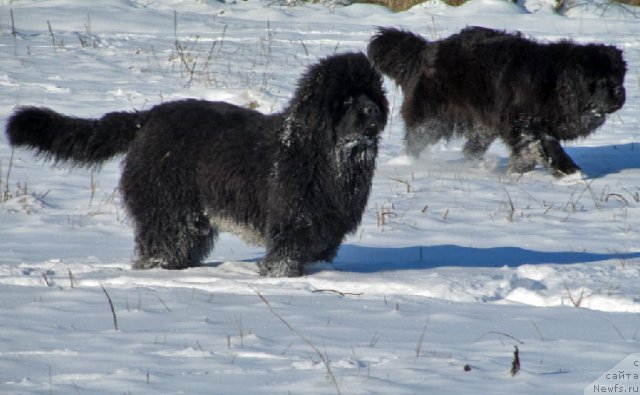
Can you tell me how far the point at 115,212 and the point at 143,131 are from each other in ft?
6.11

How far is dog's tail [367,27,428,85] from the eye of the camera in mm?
10430

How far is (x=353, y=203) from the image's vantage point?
20.9ft

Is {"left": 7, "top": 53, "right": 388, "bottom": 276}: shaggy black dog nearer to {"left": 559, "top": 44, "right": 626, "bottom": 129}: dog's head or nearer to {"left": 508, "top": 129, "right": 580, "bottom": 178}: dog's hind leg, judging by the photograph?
{"left": 508, "top": 129, "right": 580, "bottom": 178}: dog's hind leg

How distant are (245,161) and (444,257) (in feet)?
5.30

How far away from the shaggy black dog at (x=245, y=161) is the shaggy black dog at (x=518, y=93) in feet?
12.6

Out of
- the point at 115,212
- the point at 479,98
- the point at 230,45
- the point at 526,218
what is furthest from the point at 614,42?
the point at 115,212

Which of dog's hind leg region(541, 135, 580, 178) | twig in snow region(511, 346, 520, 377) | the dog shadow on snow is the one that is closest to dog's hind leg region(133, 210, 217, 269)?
the dog shadow on snow

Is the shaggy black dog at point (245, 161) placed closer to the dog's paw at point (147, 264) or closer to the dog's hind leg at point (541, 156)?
the dog's paw at point (147, 264)

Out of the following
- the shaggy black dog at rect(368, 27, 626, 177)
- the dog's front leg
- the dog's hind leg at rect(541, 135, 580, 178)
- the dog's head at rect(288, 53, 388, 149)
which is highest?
the dog's head at rect(288, 53, 388, 149)

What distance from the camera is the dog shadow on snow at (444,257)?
6.74 metres

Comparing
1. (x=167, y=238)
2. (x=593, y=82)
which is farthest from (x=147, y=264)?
(x=593, y=82)

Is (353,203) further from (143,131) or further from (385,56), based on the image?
(385,56)

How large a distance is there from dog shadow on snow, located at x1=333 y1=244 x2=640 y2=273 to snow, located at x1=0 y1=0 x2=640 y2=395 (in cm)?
3

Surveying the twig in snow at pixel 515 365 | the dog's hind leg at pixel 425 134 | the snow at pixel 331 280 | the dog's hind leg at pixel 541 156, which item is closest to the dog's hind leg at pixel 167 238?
the snow at pixel 331 280
